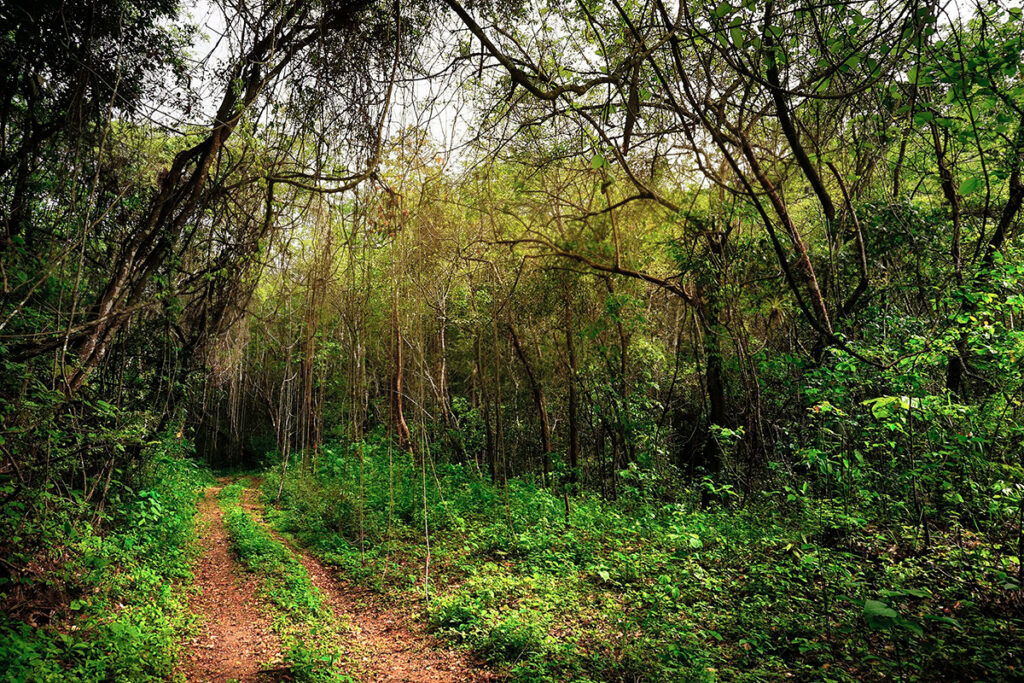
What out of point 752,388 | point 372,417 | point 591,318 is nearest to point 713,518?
point 752,388

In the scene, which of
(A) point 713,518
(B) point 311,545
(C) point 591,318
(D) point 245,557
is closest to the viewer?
(A) point 713,518

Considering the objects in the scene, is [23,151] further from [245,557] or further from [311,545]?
[311,545]

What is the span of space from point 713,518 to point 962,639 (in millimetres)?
3073

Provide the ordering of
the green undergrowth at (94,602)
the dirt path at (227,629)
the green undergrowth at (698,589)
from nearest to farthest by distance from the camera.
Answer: the green undergrowth at (698,589)
the green undergrowth at (94,602)
the dirt path at (227,629)

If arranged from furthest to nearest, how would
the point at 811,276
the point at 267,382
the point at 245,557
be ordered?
Answer: 1. the point at 267,382
2. the point at 245,557
3. the point at 811,276

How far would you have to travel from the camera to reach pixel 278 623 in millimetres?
4859

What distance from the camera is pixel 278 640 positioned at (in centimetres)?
454

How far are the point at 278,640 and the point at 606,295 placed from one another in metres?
6.39

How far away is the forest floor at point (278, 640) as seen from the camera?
3.92 meters

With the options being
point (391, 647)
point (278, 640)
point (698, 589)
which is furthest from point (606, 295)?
point (278, 640)

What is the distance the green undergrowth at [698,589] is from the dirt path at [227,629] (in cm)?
126

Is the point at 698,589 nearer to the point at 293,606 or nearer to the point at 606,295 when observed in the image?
the point at 293,606

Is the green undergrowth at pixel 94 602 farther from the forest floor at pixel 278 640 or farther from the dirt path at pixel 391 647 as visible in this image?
the dirt path at pixel 391 647

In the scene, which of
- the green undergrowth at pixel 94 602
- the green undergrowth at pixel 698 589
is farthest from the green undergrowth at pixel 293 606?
the green undergrowth at pixel 94 602
